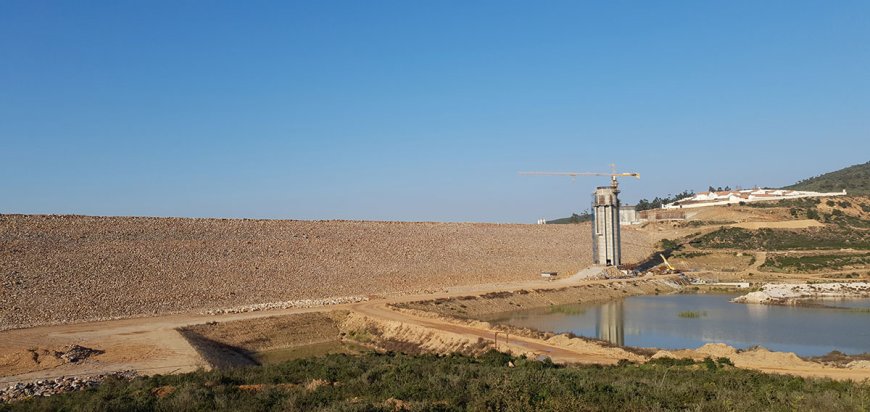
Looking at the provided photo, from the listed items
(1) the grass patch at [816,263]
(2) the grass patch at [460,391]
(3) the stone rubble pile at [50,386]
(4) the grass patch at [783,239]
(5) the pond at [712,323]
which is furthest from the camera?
(4) the grass patch at [783,239]

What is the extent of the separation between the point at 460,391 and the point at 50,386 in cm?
1295

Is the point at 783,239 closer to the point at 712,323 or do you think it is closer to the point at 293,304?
the point at 712,323

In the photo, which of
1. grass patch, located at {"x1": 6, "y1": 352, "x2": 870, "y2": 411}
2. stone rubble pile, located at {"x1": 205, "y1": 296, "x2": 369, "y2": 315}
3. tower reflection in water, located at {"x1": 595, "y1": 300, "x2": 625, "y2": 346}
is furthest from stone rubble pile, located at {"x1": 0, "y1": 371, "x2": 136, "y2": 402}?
tower reflection in water, located at {"x1": 595, "y1": 300, "x2": 625, "y2": 346}

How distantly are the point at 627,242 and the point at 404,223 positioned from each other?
28070 millimetres

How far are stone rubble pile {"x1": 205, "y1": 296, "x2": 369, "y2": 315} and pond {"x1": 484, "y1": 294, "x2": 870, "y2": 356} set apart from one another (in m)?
9.66

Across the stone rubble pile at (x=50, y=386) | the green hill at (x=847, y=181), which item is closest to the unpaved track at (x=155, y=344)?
the stone rubble pile at (x=50, y=386)

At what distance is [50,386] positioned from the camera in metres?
18.9

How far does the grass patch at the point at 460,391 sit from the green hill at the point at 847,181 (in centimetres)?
12600

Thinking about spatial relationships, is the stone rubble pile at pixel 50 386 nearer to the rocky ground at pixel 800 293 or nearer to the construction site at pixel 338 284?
the construction site at pixel 338 284

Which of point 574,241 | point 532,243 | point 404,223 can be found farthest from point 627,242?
point 404,223

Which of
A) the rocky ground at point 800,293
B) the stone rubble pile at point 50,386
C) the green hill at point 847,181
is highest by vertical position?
the green hill at point 847,181

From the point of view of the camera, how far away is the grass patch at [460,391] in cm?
1176

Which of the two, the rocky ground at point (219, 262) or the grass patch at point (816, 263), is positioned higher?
the rocky ground at point (219, 262)

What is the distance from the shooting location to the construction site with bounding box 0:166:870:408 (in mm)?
24641
